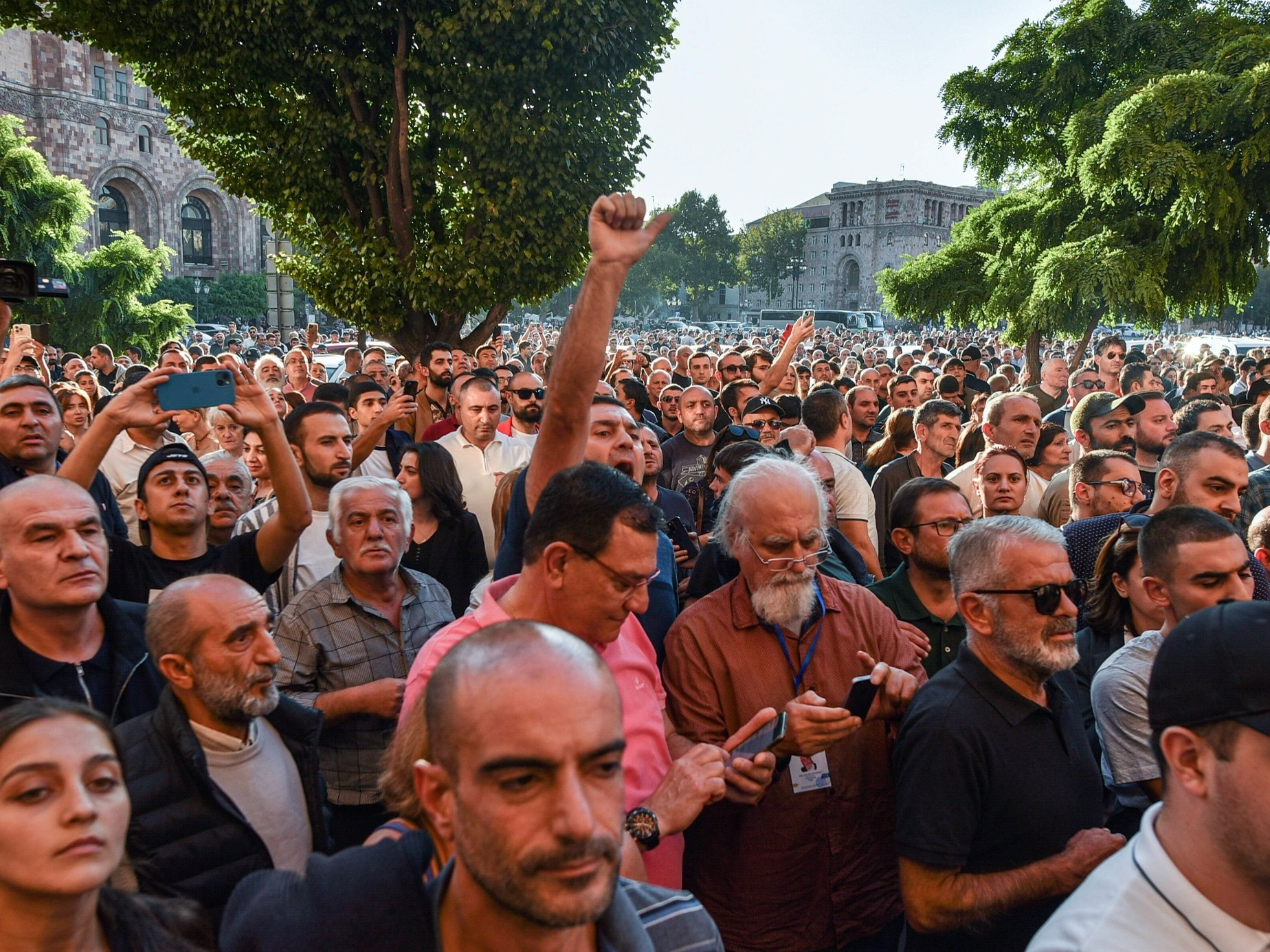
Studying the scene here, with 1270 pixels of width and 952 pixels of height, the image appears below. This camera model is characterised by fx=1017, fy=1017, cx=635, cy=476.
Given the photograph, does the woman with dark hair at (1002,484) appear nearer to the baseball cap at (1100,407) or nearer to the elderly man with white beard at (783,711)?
the baseball cap at (1100,407)

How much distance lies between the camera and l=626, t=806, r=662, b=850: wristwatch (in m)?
2.42

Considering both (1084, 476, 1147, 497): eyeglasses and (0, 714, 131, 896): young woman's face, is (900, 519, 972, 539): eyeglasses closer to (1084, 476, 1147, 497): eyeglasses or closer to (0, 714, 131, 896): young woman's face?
(1084, 476, 1147, 497): eyeglasses

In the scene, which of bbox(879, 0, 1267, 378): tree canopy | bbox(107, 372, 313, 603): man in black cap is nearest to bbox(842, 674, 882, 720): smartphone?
bbox(107, 372, 313, 603): man in black cap

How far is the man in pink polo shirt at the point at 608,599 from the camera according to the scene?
2.57 m

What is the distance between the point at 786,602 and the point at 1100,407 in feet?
14.8

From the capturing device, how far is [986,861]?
2.62 meters

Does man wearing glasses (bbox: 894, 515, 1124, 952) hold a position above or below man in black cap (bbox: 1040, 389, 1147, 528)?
below

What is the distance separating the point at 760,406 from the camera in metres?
6.80

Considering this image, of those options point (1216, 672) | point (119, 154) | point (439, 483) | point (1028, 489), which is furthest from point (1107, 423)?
point (119, 154)

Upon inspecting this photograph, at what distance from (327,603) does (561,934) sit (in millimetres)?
2444

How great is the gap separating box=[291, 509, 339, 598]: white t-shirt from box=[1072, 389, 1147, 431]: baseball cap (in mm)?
4841

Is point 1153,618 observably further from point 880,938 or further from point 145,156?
point 145,156

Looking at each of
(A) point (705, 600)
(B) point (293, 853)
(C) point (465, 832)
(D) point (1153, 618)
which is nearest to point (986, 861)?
(A) point (705, 600)

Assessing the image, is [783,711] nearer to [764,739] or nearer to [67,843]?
[764,739]
